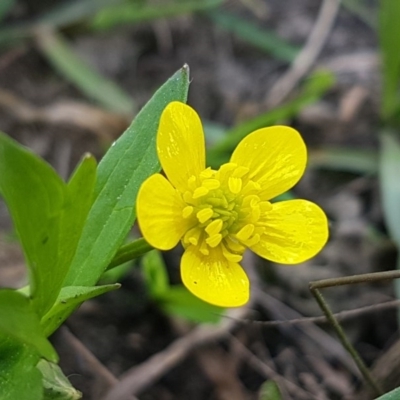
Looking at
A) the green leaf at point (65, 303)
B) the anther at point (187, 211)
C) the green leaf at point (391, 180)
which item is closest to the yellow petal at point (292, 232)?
the anther at point (187, 211)

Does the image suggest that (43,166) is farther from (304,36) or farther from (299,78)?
(304,36)

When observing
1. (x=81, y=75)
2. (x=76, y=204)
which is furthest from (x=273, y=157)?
(x=81, y=75)

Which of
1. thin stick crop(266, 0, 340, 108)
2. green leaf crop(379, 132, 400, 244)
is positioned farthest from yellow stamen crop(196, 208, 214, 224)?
thin stick crop(266, 0, 340, 108)

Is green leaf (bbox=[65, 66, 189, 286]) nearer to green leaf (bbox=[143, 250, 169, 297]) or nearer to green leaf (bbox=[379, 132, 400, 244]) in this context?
green leaf (bbox=[143, 250, 169, 297])

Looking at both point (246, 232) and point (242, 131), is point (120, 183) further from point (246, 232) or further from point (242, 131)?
point (242, 131)

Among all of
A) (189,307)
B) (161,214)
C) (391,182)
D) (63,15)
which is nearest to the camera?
(161,214)

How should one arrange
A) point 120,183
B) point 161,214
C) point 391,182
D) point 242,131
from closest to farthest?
point 161,214
point 120,183
point 242,131
point 391,182

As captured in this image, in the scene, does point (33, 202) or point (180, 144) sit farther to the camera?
point (180, 144)
